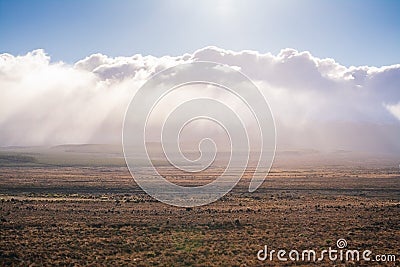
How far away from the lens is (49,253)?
2262cm

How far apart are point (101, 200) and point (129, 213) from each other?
11.9 metres

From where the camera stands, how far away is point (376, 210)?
133 ft

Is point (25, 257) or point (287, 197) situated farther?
point (287, 197)

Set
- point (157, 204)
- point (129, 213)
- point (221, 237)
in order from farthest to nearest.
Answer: point (157, 204) → point (129, 213) → point (221, 237)

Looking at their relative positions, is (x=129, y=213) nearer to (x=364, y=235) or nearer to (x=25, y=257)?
(x=25, y=257)

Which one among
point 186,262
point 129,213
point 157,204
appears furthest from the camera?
point 157,204

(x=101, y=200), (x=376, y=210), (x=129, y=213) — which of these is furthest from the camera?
(x=101, y=200)

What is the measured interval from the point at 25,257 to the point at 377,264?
750 inches

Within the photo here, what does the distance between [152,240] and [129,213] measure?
1157cm

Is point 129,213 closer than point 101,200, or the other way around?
point 129,213

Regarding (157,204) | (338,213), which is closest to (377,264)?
(338,213)

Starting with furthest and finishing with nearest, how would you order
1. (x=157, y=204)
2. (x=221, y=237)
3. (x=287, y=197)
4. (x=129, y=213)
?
(x=287, y=197) → (x=157, y=204) → (x=129, y=213) → (x=221, y=237)

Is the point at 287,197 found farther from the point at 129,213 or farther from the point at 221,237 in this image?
the point at 221,237

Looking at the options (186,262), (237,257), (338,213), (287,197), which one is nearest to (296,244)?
(237,257)
